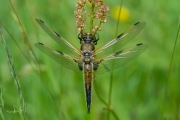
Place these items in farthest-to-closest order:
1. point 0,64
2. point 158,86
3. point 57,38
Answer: point 0,64
point 158,86
point 57,38

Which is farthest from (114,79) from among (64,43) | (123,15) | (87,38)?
(87,38)

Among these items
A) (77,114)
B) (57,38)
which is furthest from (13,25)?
(57,38)

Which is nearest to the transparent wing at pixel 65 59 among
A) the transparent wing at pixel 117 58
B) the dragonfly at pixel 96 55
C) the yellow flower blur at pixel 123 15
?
the dragonfly at pixel 96 55

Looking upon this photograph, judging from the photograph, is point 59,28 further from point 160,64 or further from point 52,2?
point 160,64

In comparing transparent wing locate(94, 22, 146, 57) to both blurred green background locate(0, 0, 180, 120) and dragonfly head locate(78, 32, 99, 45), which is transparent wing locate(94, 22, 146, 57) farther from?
blurred green background locate(0, 0, 180, 120)

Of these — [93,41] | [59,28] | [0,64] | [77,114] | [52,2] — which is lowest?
[77,114]

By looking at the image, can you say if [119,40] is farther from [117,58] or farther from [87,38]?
[87,38]
